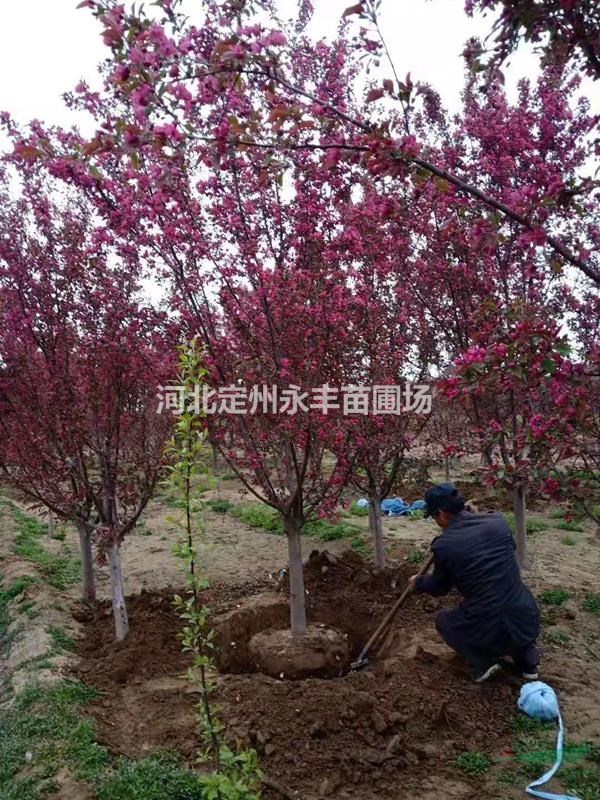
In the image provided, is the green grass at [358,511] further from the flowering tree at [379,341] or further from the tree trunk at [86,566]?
the tree trunk at [86,566]

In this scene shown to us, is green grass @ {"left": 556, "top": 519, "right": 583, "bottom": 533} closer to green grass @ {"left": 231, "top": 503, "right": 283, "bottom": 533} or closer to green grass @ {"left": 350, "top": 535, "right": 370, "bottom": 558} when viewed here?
green grass @ {"left": 350, "top": 535, "right": 370, "bottom": 558}

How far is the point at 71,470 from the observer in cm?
518

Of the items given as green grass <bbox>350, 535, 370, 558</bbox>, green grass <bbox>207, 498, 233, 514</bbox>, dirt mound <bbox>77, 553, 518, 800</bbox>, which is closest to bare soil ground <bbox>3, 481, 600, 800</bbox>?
dirt mound <bbox>77, 553, 518, 800</bbox>

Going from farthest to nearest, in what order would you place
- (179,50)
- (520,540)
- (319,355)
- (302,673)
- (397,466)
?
(520,540) → (397,466) → (302,673) → (319,355) → (179,50)

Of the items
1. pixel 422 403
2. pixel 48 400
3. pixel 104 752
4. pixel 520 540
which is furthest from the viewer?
pixel 520 540

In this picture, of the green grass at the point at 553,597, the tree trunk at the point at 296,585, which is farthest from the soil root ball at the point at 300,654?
the green grass at the point at 553,597

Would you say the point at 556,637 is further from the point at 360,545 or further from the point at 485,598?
the point at 360,545

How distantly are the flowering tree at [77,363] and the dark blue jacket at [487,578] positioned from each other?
7.82ft

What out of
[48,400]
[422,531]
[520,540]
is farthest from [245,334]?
[422,531]

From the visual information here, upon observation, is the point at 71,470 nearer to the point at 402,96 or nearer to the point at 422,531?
the point at 402,96

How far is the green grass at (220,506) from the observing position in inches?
442

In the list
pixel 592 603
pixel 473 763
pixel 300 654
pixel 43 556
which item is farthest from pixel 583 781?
pixel 43 556

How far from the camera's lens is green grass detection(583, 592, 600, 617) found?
562 cm

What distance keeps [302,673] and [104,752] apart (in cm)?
169
